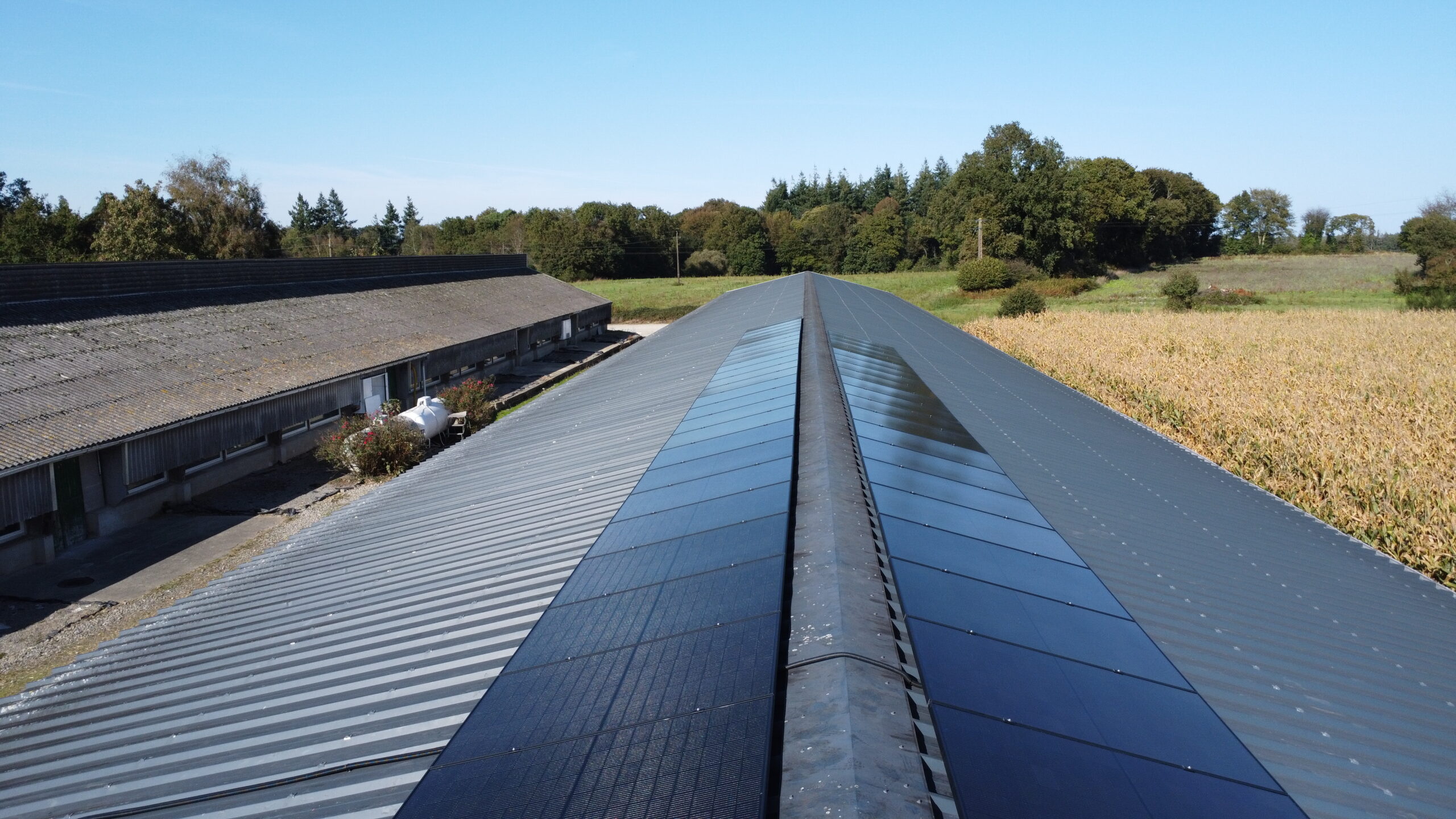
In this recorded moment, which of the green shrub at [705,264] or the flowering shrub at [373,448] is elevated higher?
the green shrub at [705,264]

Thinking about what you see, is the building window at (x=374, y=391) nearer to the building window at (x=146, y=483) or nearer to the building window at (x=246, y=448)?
the building window at (x=246, y=448)

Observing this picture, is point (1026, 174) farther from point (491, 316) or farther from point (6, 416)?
point (6, 416)

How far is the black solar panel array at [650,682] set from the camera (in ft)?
9.25

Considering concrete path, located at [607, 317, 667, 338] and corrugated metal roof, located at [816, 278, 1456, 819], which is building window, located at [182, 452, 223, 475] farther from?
concrete path, located at [607, 317, 667, 338]

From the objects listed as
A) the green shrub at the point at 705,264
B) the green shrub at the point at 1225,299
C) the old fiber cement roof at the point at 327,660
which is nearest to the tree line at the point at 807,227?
the green shrub at the point at 705,264

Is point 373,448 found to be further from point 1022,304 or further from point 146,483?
point 1022,304

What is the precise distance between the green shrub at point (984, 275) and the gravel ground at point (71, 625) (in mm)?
49795

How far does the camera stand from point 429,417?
20516mm

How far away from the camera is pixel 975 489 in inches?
260

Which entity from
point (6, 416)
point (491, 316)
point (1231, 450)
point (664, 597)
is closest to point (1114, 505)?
point (664, 597)

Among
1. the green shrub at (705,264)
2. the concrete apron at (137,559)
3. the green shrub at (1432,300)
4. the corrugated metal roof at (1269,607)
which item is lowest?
the concrete apron at (137,559)

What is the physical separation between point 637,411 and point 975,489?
5191 millimetres

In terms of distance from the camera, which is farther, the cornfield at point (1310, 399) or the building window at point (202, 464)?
the building window at point (202, 464)

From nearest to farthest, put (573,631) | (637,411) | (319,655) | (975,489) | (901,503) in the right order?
1. (573,631)
2. (319,655)
3. (901,503)
4. (975,489)
5. (637,411)
